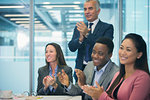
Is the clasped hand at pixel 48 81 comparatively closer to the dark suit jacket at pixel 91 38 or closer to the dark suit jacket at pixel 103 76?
the dark suit jacket at pixel 103 76

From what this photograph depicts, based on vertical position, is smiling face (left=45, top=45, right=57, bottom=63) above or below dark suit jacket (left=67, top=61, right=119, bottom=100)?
above

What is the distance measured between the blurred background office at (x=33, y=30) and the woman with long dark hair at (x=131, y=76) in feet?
9.45

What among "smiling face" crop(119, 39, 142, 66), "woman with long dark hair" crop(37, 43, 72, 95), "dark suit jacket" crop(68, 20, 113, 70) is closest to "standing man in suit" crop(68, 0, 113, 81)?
"dark suit jacket" crop(68, 20, 113, 70)

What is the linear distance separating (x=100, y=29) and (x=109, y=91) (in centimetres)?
115

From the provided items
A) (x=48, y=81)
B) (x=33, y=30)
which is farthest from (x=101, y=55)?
(x=33, y=30)

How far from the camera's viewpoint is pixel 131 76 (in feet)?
6.04

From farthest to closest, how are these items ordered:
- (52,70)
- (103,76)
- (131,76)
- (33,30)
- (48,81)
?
(33,30) < (52,70) < (48,81) < (103,76) < (131,76)

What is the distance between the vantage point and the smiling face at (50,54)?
9.83ft

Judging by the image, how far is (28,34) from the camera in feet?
15.9

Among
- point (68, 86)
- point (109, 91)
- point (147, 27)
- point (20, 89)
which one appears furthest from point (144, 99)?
point (20, 89)

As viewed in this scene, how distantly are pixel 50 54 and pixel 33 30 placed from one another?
196 cm

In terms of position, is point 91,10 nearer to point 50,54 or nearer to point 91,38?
point 91,38

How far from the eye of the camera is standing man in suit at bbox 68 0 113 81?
2867mm

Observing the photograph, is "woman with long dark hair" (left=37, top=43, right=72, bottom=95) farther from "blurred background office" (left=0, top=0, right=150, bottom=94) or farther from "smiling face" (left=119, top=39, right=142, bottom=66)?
"blurred background office" (left=0, top=0, right=150, bottom=94)
